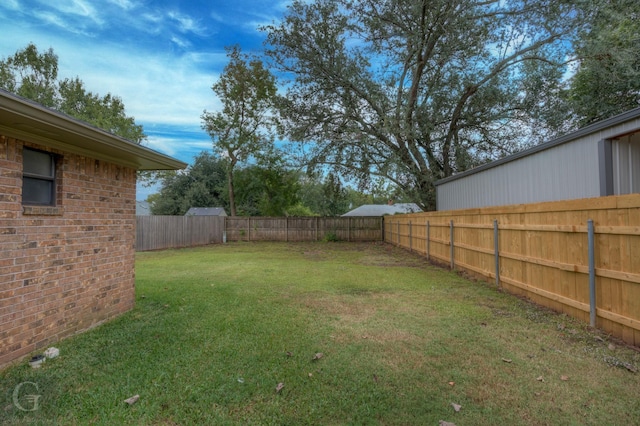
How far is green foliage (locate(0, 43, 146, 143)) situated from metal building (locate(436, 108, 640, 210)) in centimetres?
2210

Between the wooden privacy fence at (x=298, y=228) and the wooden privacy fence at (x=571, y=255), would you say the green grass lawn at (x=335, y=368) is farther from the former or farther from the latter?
the wooden privacy fence at (x=298, y=228)

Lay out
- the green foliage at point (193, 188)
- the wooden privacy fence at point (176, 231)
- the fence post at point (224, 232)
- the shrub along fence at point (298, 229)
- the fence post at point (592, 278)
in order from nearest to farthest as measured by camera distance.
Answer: the fence post at point (592, 278)
the wooden privacy fence at point (176, 231)
the fence post at point (224, 232)
the shrub along fence at point (298, 229)
the green foliage at point (193, 188)

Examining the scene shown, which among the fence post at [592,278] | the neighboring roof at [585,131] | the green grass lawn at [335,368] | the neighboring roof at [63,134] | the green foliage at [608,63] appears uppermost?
the green foliage at [608,63]

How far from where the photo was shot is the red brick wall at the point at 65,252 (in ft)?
9.76

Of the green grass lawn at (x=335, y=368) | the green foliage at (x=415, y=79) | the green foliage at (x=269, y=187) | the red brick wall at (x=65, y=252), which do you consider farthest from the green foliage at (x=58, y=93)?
the green grass lawn at (x=335, y=368)

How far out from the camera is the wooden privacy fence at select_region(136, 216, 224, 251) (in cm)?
1409

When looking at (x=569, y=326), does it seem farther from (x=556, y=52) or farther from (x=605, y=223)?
(x=556, y=52)

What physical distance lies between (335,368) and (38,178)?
12.1 feet

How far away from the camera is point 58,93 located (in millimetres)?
23469

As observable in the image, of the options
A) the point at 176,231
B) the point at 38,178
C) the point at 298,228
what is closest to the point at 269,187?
the point at 298,228

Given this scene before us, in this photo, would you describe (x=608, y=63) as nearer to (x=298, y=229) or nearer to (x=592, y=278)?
(x=592, y=278)

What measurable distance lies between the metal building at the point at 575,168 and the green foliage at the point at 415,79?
5.55 metres

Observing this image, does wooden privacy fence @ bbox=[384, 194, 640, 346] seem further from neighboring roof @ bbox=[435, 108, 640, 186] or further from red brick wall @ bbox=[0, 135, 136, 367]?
red brick wall @ bbox=[0, 135, 136, 367]

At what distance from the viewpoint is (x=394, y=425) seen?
208 cm
